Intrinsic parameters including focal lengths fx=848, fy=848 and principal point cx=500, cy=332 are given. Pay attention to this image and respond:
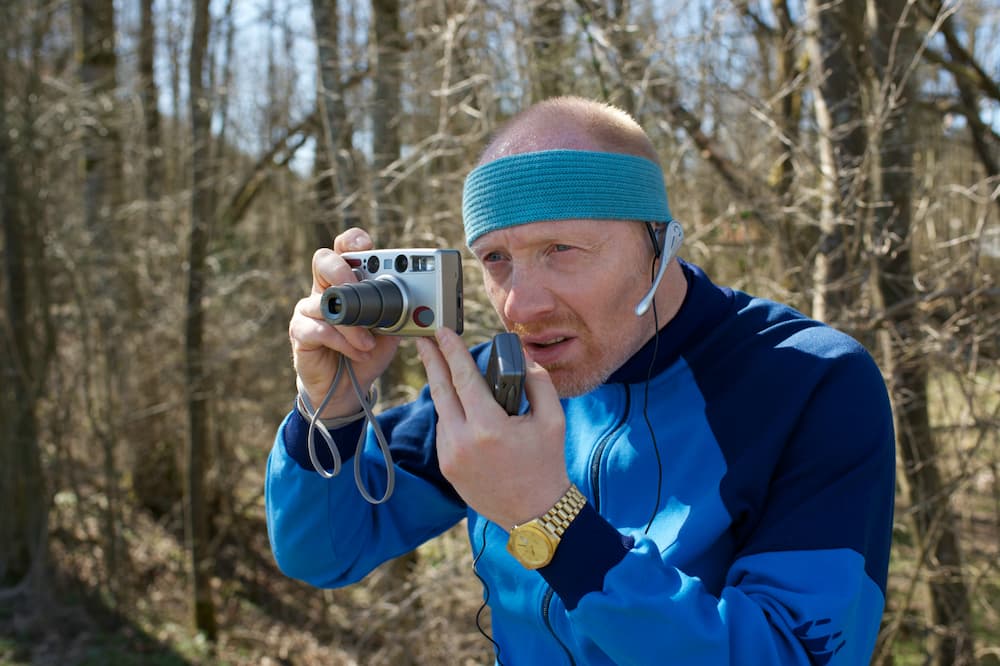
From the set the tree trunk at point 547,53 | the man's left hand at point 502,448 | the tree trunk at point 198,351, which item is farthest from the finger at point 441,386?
the tree trunk at point 198,351

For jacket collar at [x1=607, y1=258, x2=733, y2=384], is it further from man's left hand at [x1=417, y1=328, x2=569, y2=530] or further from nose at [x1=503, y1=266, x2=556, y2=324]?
man's left hand at [x1=417, y1=328, x2=569, y2=530]

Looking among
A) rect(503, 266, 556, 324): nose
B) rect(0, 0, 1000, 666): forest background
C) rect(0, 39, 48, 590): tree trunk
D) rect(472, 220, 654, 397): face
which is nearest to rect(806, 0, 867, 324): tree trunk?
rect(0, 0, 1000, 666): forest background

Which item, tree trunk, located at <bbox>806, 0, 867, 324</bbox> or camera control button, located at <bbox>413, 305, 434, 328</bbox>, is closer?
camera control button, located at <bbox>413, 305, 434, 328</bbox>

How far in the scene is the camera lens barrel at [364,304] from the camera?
4.95 ft

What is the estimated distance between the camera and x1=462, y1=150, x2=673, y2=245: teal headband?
159 cm

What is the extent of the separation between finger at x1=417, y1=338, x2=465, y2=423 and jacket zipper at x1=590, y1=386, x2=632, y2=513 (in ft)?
1.36

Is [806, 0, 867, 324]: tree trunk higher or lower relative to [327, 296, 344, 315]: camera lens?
higher

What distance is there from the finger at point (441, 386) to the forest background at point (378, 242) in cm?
202

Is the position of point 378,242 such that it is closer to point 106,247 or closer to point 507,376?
point 507,376

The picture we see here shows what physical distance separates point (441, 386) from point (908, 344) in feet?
7.34

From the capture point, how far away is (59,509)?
19.5 ft

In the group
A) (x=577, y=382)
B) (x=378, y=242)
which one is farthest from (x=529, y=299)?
(x=378, y=242)

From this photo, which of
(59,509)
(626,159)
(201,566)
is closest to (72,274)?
(59,509)

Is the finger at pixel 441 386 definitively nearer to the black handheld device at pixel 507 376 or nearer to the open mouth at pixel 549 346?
the black handheld device at pixel 507 376
